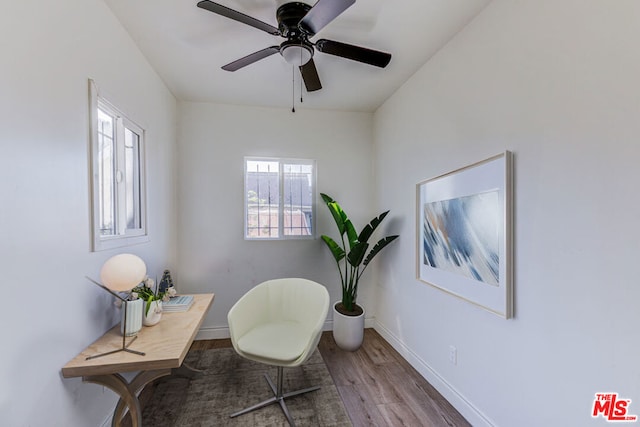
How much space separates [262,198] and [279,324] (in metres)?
1.54

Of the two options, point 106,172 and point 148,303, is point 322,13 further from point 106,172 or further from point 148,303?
point 148,303

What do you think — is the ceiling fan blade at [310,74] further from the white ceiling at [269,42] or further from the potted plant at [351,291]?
the potted plant at [351,291]

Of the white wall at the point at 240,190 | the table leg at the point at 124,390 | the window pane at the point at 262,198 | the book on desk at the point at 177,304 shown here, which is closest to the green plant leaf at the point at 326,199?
the white wall at the point at 240,190

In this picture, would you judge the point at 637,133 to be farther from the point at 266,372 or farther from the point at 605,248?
the point at 266,372

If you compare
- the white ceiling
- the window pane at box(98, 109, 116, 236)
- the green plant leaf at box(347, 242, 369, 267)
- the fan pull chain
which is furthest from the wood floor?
the white ceiling

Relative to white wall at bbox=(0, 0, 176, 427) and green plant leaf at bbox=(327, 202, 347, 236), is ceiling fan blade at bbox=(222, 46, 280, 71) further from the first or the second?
green plant leaf at bbox=(327, 202, 347, 236)

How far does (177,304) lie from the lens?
7.36ft

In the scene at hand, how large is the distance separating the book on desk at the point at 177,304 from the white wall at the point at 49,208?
1.27 feet

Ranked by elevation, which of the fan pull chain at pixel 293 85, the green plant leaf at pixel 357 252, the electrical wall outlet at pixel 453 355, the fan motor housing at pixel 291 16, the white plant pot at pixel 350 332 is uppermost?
the fan pull chain at pixel 293 85

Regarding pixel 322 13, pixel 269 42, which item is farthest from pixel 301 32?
pixel 269 42

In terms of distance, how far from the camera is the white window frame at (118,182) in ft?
5.28

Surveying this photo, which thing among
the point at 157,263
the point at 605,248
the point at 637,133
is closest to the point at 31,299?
the point at 157,263

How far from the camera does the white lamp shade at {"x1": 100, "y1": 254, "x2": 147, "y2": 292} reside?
1508mm

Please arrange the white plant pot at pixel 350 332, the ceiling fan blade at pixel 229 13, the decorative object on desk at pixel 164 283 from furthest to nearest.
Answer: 1. the white plant pot at pixel 350 332
2. the decorative object on desk at pixel 164 283
3. the ceiling fan blade at pixel 229 13
